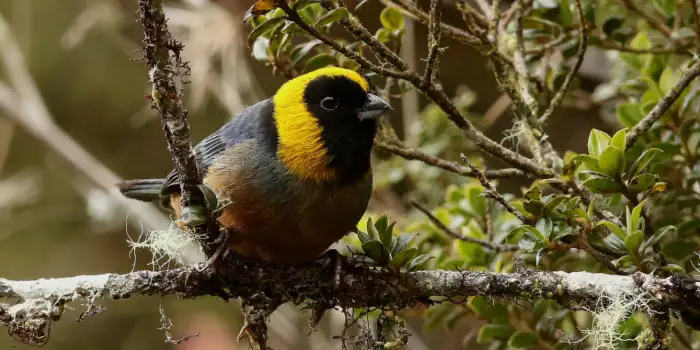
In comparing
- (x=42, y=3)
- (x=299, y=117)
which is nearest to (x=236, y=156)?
(x=299, y=117)


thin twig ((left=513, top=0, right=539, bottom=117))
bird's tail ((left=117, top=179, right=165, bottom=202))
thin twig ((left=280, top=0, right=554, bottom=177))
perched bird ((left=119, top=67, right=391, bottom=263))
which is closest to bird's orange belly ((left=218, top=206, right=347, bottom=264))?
perched bird ((left=119, top=67, right=391, bottom=263))

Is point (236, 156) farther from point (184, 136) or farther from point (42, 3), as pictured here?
point (42, 3)

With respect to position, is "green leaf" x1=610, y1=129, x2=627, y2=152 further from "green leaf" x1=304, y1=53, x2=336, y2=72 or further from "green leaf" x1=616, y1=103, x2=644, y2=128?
"green leaf" x1=304, y1=53, x2=336, y2=72

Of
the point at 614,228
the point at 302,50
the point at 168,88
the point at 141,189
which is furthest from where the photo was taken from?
the point at 141,189

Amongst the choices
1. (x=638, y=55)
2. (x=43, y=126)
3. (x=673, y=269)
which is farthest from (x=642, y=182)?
(x=43, y=126)

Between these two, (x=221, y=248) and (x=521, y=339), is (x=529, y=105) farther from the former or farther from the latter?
(x=221, y=248)

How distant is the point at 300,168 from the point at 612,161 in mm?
Result: 549

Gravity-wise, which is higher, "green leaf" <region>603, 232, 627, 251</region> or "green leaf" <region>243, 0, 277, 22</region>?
"green leaf" <region>243, 0, 277, 22</region>

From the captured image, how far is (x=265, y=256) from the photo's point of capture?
132 centimetres

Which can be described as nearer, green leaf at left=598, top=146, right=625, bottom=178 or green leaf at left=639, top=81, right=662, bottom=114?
green leaf at left=598, top=146, right=625, bottom=178

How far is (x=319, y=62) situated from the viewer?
139 cm

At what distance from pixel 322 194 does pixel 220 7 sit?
1.35 m

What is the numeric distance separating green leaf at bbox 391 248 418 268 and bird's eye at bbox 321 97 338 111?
39cm

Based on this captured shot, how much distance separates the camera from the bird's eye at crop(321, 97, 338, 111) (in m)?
1.41
